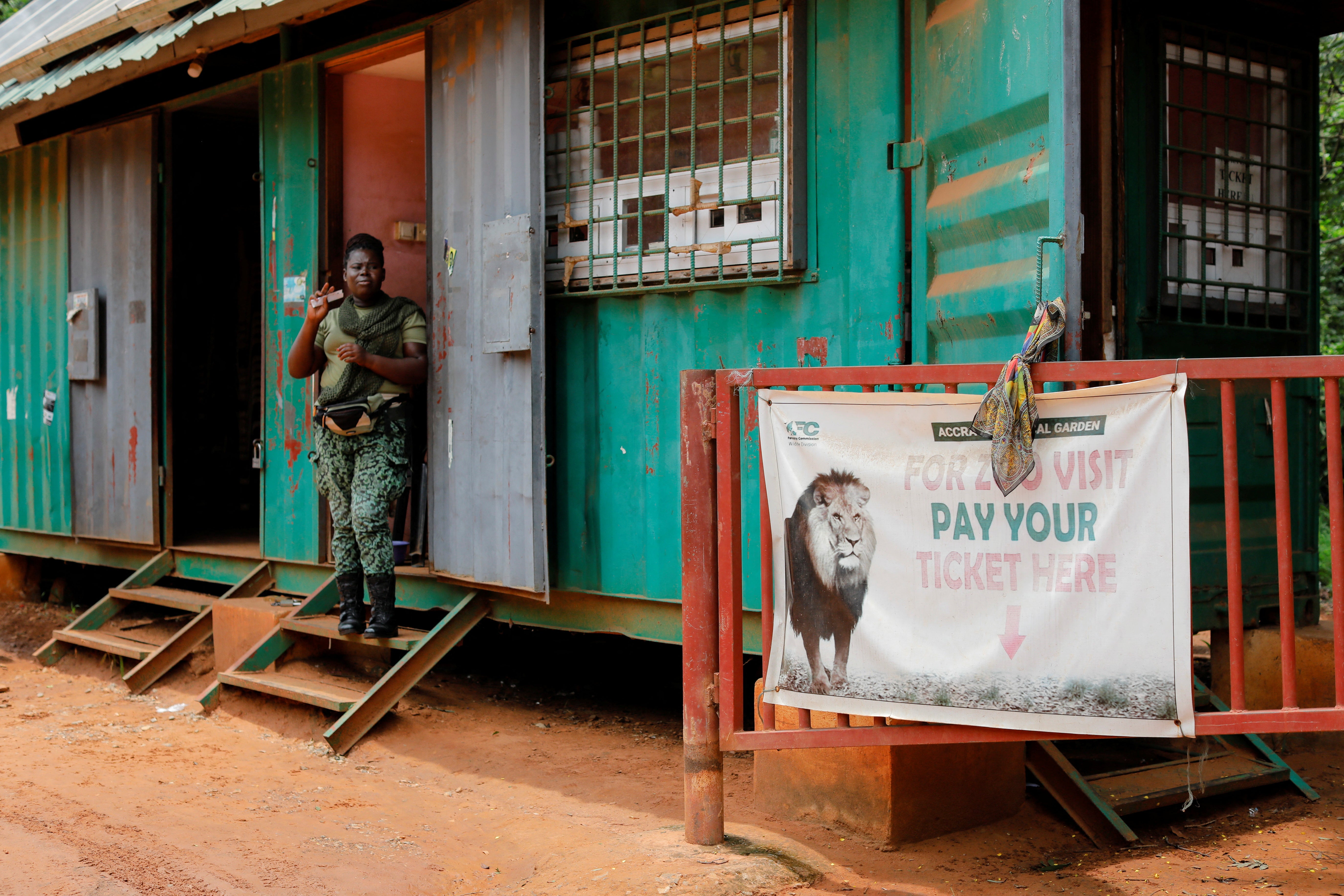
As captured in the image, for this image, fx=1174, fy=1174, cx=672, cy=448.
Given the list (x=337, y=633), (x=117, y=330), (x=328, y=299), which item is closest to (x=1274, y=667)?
(x=337, y=633)

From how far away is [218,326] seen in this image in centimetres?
998

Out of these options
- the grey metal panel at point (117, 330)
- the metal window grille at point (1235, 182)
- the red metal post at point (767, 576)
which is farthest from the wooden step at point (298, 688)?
the metal window grille at point (1235, 182)

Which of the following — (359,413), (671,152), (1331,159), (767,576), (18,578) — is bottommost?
(18,578)

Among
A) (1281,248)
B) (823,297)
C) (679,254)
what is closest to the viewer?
(823,297)

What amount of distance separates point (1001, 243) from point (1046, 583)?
1526 millimetres

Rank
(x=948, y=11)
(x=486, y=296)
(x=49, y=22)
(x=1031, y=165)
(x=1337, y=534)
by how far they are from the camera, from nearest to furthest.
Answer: (x=1337, y=534) → (x=1031, y=165) → (x=948, y=11) → (x=486, y=296) → (x=49, y=22)

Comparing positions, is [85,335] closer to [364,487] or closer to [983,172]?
[364,487]

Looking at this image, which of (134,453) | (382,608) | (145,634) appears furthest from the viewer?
(134,453)

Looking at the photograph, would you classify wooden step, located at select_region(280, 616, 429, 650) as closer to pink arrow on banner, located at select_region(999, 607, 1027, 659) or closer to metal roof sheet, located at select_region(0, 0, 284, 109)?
metal roof sheet, located at select_region(0, 0, 284, 109)

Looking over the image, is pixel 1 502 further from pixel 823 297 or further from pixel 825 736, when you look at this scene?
pixel 825 736

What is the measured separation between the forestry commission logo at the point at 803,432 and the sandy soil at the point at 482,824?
1.29 m

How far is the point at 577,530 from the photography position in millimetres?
5531

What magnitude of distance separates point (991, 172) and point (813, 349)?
99 centimetres

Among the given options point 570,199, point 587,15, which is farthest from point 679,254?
point 587,15
